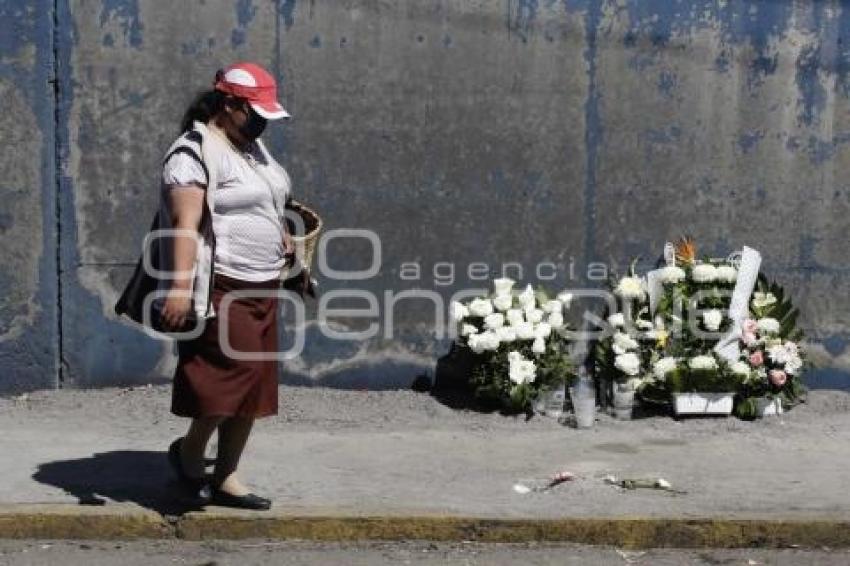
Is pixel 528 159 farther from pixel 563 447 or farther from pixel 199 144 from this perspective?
pixel 199 144

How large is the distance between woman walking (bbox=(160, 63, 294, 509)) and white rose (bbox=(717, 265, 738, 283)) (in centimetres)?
293

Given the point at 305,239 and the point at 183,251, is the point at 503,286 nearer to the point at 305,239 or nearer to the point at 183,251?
the point at 305,239

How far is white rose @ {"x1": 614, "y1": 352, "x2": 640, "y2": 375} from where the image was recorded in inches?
305

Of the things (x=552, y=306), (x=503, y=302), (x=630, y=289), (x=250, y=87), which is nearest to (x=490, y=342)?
(x=503, y=302)

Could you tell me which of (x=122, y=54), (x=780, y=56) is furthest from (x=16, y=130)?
(x=780, y=56)

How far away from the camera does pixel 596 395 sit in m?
8.01

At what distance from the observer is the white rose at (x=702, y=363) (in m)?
7.70

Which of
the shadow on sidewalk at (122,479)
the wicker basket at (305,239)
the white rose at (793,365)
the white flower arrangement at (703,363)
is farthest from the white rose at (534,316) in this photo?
the shadow on sidewalk at (122,479)

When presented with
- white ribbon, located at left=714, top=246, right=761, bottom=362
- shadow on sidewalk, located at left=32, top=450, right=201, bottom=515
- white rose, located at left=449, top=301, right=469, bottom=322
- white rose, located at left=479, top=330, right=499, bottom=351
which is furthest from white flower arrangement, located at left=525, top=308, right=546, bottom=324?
shadow on sidewalk, located at left=32, top=450, right=201, bottom=515

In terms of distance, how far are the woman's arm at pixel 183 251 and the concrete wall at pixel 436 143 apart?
7.81 ft

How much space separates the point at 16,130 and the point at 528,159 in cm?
272

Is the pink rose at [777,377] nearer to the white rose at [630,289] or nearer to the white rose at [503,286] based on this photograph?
the white rose at [630,289]

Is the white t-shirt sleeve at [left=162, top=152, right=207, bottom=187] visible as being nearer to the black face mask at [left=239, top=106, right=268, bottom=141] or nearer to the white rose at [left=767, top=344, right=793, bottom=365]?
the black face mask at [left=239, top=106, right=268, bottom=141]

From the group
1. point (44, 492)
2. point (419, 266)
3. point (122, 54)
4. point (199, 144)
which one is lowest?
point (44, 492)
